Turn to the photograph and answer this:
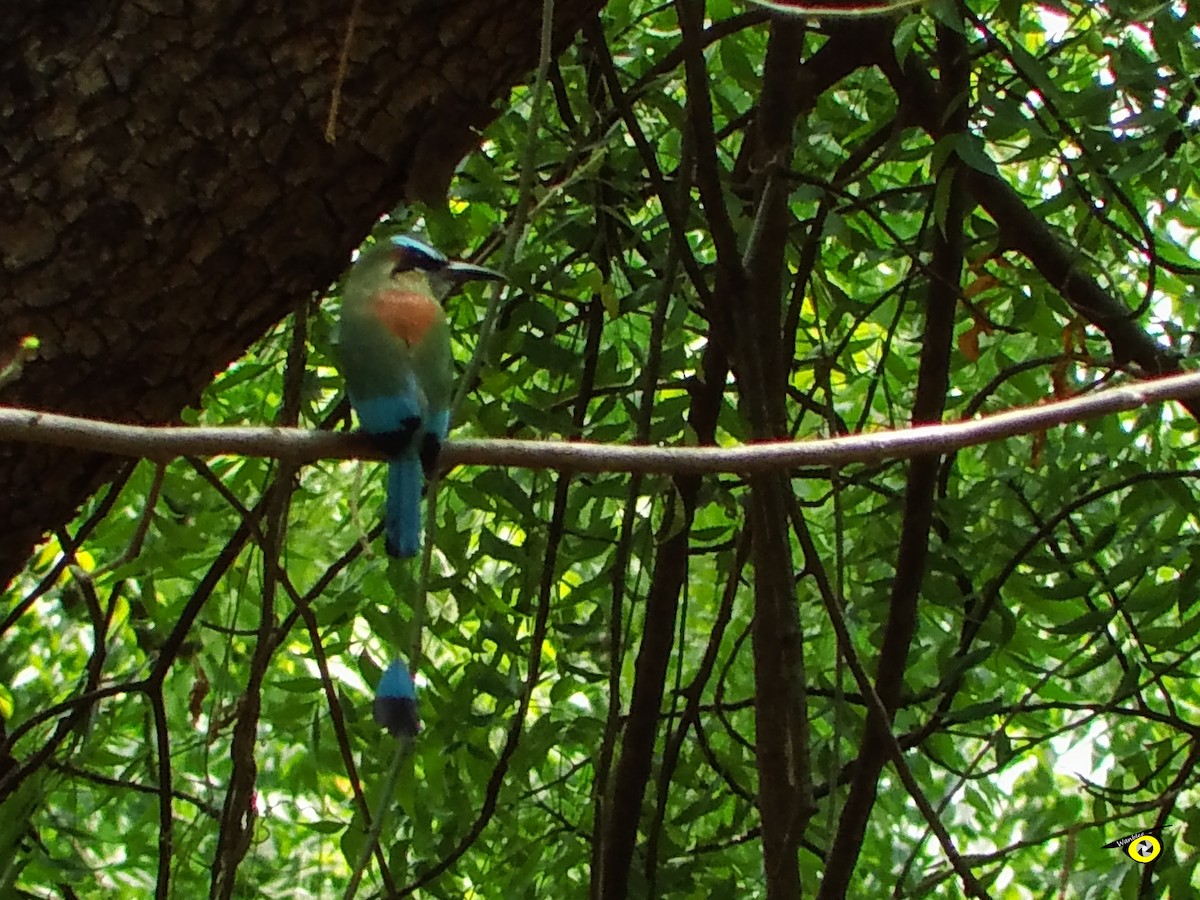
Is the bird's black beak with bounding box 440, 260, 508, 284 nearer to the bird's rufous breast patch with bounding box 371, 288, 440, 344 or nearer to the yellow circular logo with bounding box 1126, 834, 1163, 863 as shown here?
the bird's rufous breast patch with bounding box 371, 288, 440, 344

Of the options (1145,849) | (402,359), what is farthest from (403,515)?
(1145,849)

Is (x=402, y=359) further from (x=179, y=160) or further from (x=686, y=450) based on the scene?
(x=686, y=450)

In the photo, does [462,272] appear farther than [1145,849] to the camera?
No

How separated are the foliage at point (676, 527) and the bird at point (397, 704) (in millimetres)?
400

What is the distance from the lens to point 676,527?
1.20 m

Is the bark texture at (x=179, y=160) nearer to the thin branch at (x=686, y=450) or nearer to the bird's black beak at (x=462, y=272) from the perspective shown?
the bird's black beak at (x=462, y=272)

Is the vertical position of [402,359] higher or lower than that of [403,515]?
higher

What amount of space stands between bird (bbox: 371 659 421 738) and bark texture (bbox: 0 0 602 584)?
0.43 meters

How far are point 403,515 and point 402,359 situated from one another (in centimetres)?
19

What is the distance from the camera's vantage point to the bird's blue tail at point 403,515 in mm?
1062

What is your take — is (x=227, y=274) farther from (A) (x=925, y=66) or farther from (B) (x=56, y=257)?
(A) (x=925, y=66)

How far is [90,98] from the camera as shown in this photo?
3.55ft

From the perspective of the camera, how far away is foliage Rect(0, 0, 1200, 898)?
141 centimetres

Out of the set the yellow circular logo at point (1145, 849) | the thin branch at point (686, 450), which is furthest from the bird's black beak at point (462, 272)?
the yellow circular logo at point (1145, 849)
